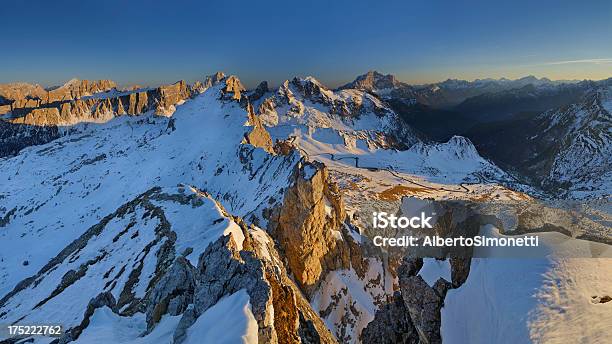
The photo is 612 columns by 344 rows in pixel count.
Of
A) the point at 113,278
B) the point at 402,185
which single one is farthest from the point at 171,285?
the point at 402,185

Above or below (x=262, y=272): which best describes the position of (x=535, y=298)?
below

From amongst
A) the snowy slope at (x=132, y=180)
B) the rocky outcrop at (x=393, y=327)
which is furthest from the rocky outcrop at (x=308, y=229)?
the rocky outcrop at (x=393, y=327)

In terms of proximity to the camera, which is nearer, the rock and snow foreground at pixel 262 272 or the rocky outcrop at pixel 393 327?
the rock and snow foreground at pixel 262 272

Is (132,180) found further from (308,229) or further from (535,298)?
(535,298)

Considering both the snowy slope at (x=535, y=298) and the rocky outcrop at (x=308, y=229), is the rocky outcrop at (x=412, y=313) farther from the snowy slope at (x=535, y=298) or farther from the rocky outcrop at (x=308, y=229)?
the rocky outcrop at (x=308, y=229)

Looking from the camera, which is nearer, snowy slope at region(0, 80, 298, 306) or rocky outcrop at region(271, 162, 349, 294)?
rocky outcrop at region(271, 162, 349, 294)

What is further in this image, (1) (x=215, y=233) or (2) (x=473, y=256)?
(1) (x=215, y=233)

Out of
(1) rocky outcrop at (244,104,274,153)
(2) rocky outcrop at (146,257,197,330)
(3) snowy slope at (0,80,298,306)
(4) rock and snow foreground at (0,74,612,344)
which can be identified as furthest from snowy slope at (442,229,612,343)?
(1) rocky outcrop at (244,104,274,153)

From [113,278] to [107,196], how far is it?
246ft

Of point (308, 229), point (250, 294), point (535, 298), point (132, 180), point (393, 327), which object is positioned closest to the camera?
point (250, 294)

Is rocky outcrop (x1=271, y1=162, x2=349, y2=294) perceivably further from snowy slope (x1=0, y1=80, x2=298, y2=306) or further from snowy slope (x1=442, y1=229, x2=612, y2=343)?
snowy slope (x1=442, y1=229, x2=612, y2=343)

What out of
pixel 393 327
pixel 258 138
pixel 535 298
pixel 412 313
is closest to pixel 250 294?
pixel 412 313

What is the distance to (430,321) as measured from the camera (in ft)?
75.8

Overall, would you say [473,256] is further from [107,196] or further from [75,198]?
[75,198]
